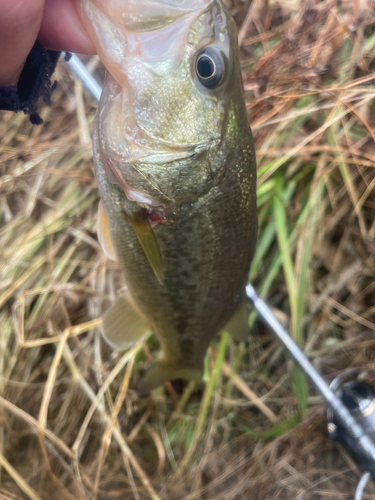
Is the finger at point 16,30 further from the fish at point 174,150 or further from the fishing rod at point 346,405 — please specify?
the fishing rod at point 346,405

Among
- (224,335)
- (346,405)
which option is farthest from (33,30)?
(346,405)

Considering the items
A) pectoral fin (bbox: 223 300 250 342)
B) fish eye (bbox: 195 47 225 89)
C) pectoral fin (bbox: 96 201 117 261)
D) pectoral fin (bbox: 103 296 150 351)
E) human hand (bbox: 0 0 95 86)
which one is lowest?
pectoral fin (bbox: 223 300 250 342)

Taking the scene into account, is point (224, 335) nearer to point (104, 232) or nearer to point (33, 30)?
point (104, 232)

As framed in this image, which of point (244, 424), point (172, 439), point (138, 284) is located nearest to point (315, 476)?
point (244, 424)

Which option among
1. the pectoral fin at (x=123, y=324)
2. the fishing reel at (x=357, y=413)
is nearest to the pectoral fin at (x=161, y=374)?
the pectoral fin at (x=123, y=324)

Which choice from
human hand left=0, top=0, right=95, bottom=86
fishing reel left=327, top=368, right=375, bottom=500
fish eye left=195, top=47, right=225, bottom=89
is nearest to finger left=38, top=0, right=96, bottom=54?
human hand left=0, top=0, right=95, bottom=86

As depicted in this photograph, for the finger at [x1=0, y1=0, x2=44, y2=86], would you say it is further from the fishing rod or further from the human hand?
the fishing rod
